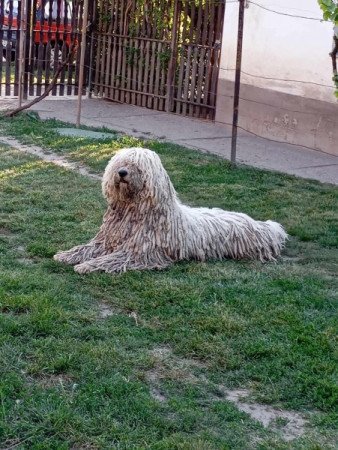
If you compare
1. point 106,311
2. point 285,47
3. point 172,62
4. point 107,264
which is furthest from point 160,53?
point 106,311

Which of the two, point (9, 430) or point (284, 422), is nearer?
point (9, 430)

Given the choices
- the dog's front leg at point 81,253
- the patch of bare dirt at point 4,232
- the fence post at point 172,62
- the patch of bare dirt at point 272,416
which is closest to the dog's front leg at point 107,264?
the dog's front leg at point 81,253

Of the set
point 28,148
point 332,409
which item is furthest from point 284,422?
point 28,148

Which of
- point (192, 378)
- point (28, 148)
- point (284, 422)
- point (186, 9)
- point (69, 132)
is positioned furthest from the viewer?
point (186, 9)

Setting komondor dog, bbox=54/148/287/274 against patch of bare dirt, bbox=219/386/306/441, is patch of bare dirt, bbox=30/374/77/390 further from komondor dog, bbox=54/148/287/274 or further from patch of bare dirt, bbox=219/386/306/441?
komondor dog, bbox=54/148/287/274

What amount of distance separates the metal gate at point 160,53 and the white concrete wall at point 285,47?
754mm

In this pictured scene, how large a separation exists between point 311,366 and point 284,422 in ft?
2.29

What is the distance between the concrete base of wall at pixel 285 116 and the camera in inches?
511

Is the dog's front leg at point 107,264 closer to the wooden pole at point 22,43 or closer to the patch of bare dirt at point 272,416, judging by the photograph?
the patch of bare dirt at point 272,416

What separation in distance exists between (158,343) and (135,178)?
5.49 feet

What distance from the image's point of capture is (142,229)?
22.8 feet

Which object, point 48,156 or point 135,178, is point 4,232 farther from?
point 48,156

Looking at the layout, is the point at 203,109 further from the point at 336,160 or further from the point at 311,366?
the point at 311,366

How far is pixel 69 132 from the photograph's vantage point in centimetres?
1337
